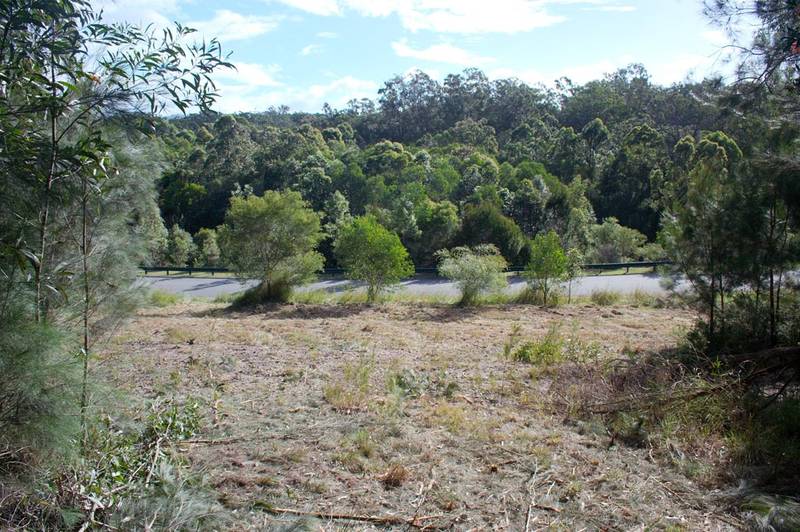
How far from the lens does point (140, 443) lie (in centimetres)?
516

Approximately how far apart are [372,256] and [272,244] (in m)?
3.19

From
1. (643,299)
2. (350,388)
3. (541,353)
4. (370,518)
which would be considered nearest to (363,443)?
(370,518)

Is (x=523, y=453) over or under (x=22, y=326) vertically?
under

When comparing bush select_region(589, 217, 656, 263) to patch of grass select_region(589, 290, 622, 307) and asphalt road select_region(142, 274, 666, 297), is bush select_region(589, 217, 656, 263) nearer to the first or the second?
asphalt road select_region(142, 274, 666, 297)

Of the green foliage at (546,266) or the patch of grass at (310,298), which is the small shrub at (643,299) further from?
the patch of grass at (310,298)

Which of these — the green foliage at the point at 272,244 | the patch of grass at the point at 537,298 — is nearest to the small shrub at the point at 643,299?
the patch of grass at the point at 537,298

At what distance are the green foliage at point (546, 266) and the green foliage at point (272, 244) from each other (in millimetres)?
6744

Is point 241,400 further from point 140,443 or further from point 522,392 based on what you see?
point 522,392

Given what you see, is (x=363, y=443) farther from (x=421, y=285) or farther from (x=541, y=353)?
(x=421, y=285)

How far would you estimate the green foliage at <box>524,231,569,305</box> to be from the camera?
58.9ft

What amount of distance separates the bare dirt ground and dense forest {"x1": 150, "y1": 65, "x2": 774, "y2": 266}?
55.8 ft

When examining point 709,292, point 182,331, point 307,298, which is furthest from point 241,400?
point 307,298

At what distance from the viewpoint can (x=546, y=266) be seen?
1806cm

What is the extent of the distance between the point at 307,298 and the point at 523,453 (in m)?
14.5
